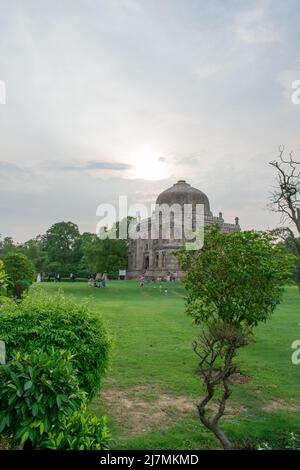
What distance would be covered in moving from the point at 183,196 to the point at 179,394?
39.7 metres

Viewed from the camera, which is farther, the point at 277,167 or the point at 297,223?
the point at 277,167

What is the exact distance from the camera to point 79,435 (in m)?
2.91

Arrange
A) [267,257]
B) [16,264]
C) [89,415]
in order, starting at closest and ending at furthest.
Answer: [89,415] → [267,257] → [16,264]

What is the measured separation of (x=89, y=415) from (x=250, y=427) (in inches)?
113

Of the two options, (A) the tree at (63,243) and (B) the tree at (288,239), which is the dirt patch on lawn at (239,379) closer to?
(B) the tree at (288,239)

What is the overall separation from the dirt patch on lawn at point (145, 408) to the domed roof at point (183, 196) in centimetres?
3833

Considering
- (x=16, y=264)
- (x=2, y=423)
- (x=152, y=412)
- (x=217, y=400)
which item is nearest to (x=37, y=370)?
(x=2, y=423)

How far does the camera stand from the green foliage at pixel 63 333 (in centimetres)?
485

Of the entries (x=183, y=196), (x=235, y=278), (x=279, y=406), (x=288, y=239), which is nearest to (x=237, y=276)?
(x=235, y=278)

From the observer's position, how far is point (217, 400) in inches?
247

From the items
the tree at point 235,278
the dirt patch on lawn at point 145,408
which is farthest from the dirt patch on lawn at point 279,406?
the tree at point 235,278

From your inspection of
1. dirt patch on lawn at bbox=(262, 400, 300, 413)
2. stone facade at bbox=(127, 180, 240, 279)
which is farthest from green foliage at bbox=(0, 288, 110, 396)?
stone facade at bbox=(127, 180, 240, 279)

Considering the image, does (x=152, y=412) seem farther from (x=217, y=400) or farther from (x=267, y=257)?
(x=267, y=257)

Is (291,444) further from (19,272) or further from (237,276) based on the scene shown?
(19,272)
